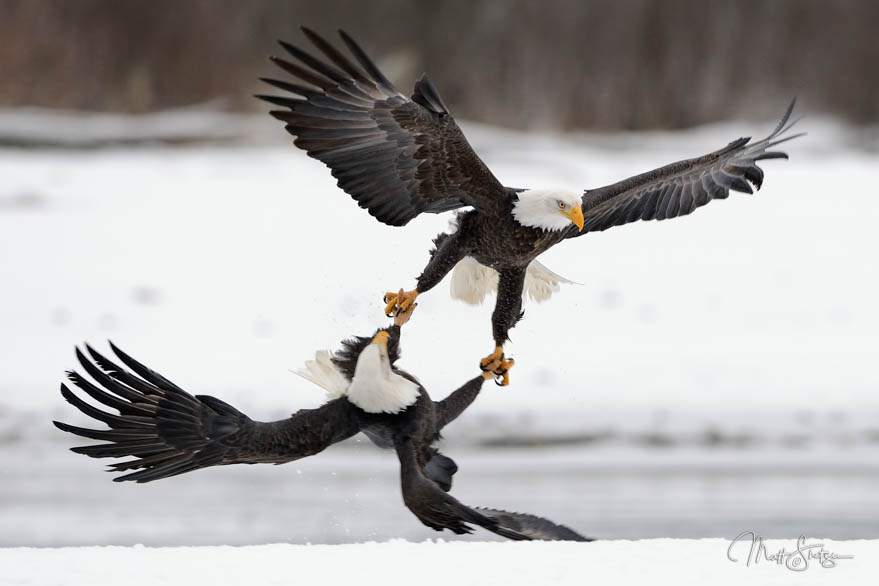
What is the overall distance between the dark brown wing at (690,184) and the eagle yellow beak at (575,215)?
417 millimetres

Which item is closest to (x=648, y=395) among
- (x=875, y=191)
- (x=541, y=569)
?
(x=541, y=569)

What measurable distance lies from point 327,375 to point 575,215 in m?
0.97

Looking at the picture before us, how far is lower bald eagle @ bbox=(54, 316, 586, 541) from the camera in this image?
13.6ft

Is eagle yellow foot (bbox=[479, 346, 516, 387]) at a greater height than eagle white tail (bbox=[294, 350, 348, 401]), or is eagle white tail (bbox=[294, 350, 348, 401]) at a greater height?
eagle yellow foot (bbox=[479, 346, 516, 387])

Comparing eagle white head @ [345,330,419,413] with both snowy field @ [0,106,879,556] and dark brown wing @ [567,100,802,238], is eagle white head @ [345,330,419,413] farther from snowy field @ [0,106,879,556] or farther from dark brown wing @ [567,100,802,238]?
dark brown wing @ [567,100,802,238]

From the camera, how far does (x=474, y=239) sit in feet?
15.5

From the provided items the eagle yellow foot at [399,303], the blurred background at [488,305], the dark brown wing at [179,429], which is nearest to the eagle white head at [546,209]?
the eagle yellow foot at [399,303]

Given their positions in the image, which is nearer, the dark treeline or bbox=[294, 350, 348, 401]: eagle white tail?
bbox=[294, 350, 348, 401]: eagle white tail

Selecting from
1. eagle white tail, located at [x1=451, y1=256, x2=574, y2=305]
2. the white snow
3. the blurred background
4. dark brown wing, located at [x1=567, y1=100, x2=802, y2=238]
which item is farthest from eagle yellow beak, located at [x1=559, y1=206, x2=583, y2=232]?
the white snow

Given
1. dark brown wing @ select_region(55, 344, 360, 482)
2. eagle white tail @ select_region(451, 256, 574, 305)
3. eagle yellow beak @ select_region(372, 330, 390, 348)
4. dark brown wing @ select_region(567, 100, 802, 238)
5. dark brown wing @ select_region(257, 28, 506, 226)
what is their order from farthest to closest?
eagle white tail @ select_region(451, 256, 574, 305)
dark brown wing @ select_region(567, 100, 802, 238)
eagle yellow beak @ select_region(372, 330, 390, 348)
dark brown wing @ select_region(257, 28, 506, 226)
dark brown wing @ select_region(55, 344, 360, 482)

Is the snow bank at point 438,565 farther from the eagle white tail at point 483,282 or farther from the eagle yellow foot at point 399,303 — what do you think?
the eagle white tail at point 483,282

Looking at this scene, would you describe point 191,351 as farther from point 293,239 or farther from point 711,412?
point 711,412
